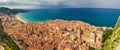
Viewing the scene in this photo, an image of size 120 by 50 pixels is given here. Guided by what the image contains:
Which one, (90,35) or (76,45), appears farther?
(90,35)

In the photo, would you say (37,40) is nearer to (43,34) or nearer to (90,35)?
(43,34)

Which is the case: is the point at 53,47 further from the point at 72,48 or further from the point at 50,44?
the point at 72,48

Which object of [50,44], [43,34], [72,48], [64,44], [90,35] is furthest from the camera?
[43,34]

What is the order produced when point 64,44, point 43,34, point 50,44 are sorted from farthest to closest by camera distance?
point 43,34 < point 50,44 < point 64,44

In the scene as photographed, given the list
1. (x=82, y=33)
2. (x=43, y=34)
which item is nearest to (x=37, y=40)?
(x=43, y=34)

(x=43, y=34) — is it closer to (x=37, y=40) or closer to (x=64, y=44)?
(x=37, y=40)

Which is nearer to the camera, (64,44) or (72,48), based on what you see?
(72,48)

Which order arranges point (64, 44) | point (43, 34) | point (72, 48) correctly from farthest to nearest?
point (43, 34) < point (64, 44) < point (72, 48)

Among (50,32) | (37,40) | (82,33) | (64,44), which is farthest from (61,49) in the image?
(50,32)
